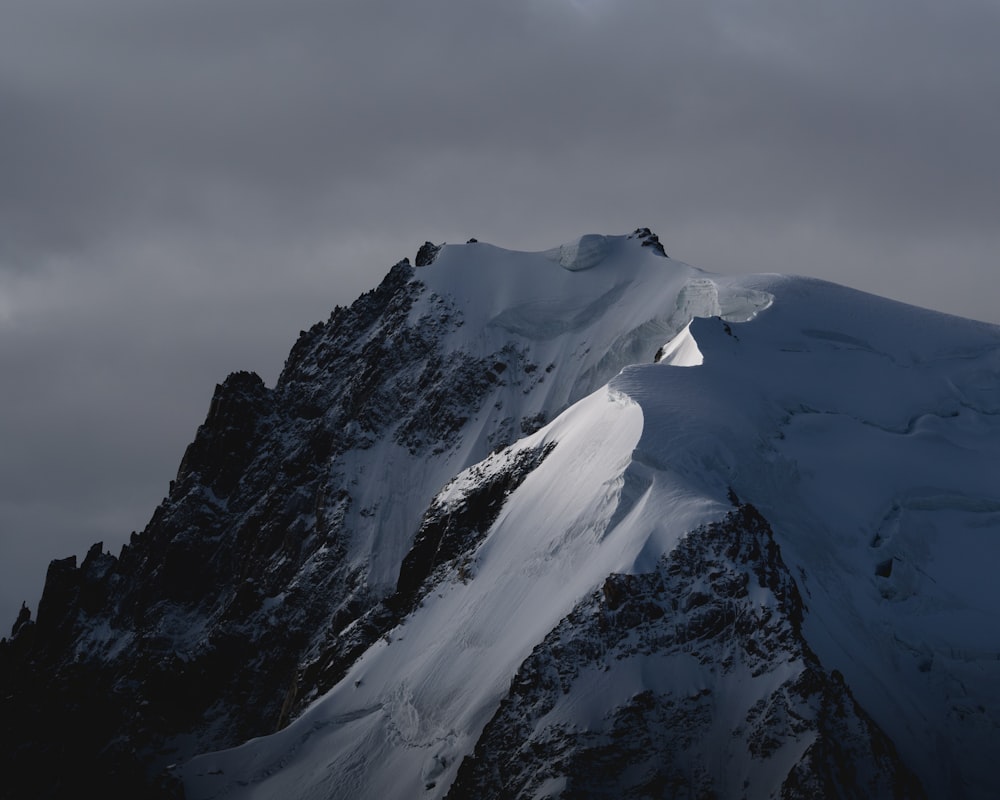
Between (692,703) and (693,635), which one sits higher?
(693,635)

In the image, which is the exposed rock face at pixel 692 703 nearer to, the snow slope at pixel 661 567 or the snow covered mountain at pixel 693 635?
the snow covered mountain at pixel 693 635

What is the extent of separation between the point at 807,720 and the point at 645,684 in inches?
523

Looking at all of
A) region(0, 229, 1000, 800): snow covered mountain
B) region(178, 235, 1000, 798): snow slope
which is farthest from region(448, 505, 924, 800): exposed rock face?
region(178, 235, 1000, 798): snow slope

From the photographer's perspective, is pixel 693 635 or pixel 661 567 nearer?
pixel 693 635

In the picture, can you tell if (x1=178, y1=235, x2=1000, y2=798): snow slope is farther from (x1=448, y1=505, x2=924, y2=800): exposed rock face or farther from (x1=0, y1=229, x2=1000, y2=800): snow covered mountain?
(x1=448, y1=505, x2=924, y2=800): exposed rock face

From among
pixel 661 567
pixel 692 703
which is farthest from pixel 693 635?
pixel 661 567

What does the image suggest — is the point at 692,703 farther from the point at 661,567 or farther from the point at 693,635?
the point at 661,567

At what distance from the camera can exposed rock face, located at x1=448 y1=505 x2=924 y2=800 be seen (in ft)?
499

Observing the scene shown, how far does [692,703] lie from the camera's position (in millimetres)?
157250

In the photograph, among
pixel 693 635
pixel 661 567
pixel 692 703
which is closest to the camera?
pixel 692 703

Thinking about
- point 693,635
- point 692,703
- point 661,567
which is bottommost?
point 692,703

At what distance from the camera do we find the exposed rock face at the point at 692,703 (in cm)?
15200

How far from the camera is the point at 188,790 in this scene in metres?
192

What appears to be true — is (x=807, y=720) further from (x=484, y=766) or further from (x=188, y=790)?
(x=188, y=790)
